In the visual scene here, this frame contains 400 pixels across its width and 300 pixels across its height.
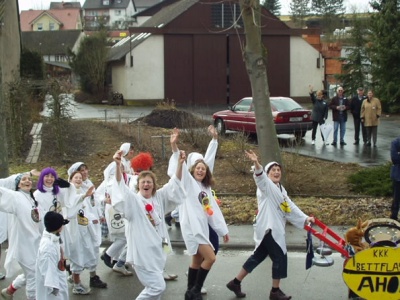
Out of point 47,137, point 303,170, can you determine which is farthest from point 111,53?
point 303,170

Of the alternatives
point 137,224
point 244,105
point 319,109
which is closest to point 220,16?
point 244,105

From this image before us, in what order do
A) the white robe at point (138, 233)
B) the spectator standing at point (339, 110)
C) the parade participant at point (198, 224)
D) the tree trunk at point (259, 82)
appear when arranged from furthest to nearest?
the spectator standing at point (339, 110)
the tree trunk at point (259, 82)
the parade participant at point (198, 224)
the white robe at point (138, 233)

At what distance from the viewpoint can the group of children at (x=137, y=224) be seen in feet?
23.5

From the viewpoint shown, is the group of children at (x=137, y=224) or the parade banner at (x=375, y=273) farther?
the group of children at (x=137, y=224)

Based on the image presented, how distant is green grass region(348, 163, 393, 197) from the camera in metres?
13.0

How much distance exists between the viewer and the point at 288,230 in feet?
37.1

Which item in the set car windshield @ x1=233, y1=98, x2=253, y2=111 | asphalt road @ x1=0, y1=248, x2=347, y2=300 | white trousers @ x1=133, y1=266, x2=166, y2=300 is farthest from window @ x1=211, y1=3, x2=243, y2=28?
white trousers @ x1=133, y1=266, x2=166, y2=300

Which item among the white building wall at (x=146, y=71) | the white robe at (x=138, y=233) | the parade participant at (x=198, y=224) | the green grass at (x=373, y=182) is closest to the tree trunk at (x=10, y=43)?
the white building wall at (x=146, y=71)

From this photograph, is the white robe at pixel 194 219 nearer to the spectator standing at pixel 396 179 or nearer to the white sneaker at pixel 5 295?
the white sneaker at pixel 5 295

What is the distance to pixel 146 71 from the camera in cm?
4212

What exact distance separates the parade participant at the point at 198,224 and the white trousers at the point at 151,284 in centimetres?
77

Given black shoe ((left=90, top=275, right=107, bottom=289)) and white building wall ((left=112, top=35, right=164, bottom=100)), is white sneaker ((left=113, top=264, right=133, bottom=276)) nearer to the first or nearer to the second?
black shoe ((left=90, top=275, right=107, bottom=289))

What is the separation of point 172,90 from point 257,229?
114ft

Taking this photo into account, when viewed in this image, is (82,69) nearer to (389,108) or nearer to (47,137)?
(389,108)
